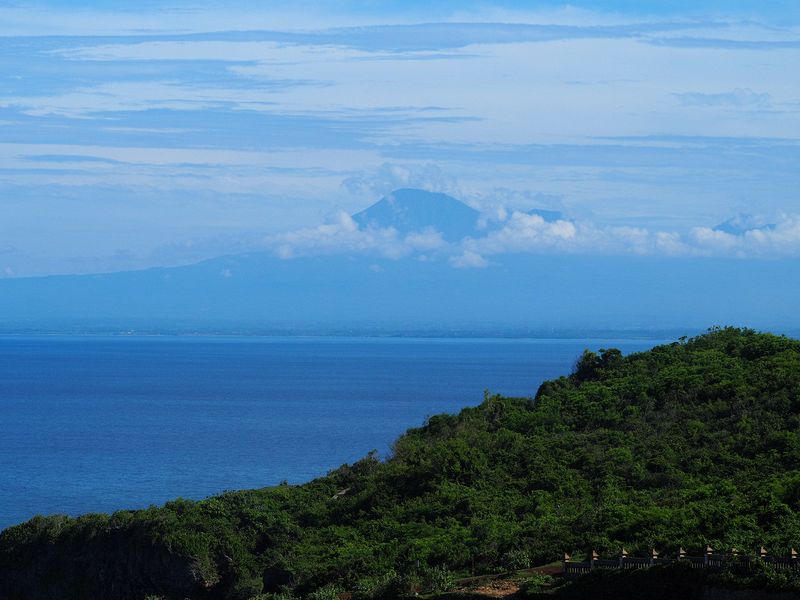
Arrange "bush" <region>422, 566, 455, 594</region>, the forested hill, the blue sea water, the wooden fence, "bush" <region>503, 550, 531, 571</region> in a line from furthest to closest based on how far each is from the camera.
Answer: the blue sea water < the forested hill < "bush" <region>503, 550, 531, 571</region> < "bush" <region>422, 566, 455, 594</region> < the wooden fence

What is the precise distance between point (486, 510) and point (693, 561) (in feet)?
36.9

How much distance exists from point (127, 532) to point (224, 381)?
115768mm

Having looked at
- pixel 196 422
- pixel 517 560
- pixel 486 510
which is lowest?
pixel 196 422

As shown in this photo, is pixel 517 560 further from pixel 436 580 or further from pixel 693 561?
pixel 693 561

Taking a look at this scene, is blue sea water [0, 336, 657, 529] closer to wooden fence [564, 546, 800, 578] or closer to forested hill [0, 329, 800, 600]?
forested hill [0, 329, 800, 600]

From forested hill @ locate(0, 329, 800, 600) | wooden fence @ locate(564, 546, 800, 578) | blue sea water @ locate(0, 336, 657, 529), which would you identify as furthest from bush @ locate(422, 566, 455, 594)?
blue sea water @ locate(0, 336, 657, 529)

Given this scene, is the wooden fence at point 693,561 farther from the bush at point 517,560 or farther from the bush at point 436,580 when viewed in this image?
the bush at point 436,580

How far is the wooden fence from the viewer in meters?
24.6

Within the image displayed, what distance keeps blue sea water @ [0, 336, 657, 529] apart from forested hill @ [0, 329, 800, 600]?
1899 cm

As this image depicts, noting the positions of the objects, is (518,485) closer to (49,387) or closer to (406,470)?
(406,470)

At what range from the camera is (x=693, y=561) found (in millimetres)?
25938

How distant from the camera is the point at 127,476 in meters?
68.4

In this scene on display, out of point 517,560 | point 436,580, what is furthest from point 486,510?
point 436,580

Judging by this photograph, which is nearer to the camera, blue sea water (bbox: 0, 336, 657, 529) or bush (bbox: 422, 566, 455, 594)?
bush (bbox: 422, 566, 455, 594)
